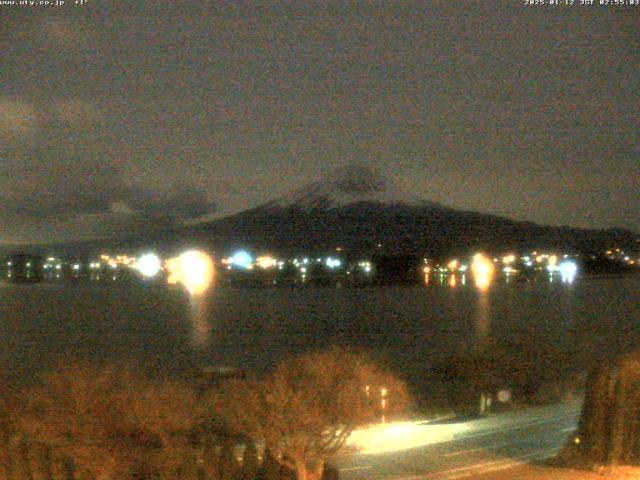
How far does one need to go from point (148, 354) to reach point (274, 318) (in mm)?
16805

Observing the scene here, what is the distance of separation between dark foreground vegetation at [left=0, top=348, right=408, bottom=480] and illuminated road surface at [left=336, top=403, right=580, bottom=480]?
2.01m

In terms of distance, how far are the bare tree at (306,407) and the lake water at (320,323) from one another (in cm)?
1631

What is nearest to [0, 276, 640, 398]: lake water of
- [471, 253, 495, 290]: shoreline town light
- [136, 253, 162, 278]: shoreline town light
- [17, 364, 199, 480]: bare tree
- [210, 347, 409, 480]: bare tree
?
[471, 253, 495, 290]: shoreline town light

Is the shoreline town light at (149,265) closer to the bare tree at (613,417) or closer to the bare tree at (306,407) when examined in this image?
the bare tree at (613,417)

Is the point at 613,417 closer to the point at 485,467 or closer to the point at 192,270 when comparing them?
the point at 485,467

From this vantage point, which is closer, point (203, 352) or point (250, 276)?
A: point (203, 352)

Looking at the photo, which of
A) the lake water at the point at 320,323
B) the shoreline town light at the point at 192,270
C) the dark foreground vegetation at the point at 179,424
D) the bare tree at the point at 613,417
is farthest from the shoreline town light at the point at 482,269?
the dark foreground vegetation at the point at 179,424

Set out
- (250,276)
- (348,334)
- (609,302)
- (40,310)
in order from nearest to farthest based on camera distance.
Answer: (348,334) → (609,302) → (40,310) → (250,276)

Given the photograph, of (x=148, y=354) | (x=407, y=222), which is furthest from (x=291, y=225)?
(x=148, y=354)

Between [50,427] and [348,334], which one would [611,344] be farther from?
[50,427]

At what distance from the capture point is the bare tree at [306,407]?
9133 millimetres

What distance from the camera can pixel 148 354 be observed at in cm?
3969

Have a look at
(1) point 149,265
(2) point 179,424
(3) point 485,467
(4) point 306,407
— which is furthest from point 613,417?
(1) point 149,265

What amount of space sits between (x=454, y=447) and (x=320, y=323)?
3864cm
